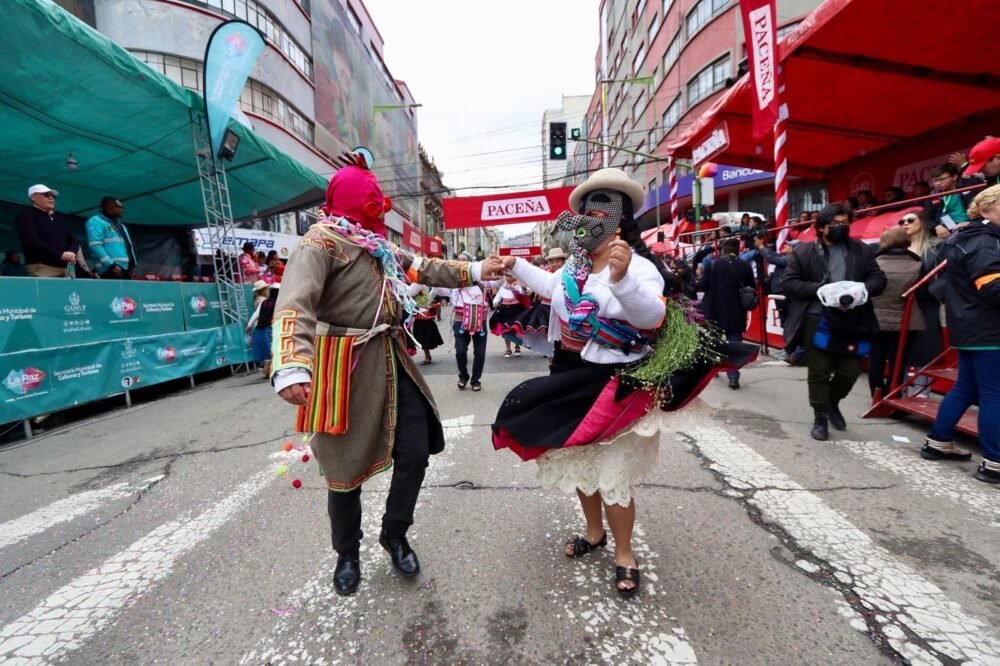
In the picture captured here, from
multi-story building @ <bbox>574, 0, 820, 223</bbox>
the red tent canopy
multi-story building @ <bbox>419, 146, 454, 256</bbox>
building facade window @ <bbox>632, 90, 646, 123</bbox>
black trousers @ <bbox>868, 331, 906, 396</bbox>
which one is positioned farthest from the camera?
multi-story building @ <bbox>419, 146, 454, 256</bbox>

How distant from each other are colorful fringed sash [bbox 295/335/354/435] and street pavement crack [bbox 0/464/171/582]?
205cm

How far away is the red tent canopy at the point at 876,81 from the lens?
526 cm

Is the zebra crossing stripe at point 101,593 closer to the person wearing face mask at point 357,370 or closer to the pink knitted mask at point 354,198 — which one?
the person wearing face mask at point 357,370

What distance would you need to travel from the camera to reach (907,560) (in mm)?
2193

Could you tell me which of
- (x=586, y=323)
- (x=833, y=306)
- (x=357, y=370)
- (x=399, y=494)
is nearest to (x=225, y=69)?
(x=357, y=370)

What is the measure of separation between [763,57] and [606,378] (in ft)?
20.2

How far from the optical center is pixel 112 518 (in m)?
3.04

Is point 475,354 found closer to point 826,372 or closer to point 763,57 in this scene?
point 826,372

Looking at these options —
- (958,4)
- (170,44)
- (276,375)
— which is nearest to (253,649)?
(276,375)

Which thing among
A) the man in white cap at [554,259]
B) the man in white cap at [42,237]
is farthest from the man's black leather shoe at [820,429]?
the man in white cap at [42,237]

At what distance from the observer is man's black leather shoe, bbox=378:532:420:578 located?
2.17m

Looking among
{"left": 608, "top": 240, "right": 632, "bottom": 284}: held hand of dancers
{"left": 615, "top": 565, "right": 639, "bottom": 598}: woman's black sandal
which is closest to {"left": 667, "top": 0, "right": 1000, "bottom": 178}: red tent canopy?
{"left": 608, "top": 240, "right": 632, "bottom": 284}: held hand of dancers

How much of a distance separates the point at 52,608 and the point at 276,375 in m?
1.75

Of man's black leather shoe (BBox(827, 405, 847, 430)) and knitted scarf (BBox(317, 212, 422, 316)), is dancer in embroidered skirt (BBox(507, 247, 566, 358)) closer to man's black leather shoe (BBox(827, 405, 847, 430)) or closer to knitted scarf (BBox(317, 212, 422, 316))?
knitted scarf (BBox(317, 212, 422, 316))
